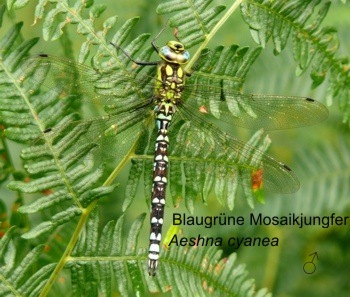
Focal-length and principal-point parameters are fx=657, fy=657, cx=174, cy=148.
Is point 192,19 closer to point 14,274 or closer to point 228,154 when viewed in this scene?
point 228,154

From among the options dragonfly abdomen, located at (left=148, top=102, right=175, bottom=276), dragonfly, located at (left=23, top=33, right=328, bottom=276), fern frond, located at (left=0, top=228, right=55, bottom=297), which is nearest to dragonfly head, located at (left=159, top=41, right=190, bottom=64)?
dragonfly, located at (left=23, top=33, right=328, bottom=276)

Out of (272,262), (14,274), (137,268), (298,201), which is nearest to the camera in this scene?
(14,274)

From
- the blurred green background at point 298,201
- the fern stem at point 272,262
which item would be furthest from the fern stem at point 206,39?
the fern stem at point 272,262

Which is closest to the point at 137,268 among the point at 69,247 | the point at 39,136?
the point at 69,247

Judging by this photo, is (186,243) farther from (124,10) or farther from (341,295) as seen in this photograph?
(124,10)

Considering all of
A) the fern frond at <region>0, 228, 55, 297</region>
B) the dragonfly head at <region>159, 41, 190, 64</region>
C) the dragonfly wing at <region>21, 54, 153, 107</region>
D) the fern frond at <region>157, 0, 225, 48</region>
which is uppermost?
the fern frond at <region>157, 0, 225, 48</region>

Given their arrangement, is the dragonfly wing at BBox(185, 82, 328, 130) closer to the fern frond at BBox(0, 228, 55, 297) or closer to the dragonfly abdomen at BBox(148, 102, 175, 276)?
the dragonfly abdomen at BBox(148, 102, 175, 276)

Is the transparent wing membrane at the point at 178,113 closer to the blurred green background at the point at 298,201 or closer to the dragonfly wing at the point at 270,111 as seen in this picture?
the dragonfly wing at the point at 270,111
